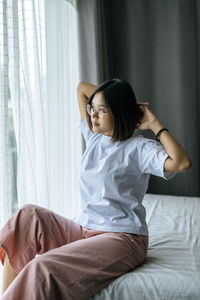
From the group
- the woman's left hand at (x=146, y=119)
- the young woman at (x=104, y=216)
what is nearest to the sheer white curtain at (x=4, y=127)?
the young woman at (x=104, y=216)

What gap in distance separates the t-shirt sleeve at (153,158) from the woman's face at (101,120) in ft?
0.47

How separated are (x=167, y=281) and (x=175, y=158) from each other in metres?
0.41

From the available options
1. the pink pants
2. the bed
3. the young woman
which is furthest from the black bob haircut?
the bed

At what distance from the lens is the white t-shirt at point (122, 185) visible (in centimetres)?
132

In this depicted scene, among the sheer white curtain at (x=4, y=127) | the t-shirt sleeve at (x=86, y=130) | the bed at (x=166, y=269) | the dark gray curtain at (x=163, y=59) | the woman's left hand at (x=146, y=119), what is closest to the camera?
the bed at (x=166, y=269)

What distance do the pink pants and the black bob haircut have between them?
1.28 feet

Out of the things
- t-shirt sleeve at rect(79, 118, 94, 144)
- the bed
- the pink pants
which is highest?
t-shirt sleeve at rect(79, 118, 94, 144)

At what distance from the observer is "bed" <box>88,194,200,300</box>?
1.15 meters

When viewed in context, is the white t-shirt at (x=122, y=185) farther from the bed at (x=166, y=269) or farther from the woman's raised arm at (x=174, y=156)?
the bed at (x=166, y=269)

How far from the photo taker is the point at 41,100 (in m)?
1.86

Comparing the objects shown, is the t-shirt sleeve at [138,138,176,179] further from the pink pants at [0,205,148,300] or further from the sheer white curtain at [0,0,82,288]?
the sheer white curtain at [0,0,82,288]

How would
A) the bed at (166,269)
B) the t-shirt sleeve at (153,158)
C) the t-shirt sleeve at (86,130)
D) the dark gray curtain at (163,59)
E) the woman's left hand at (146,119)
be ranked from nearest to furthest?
the bed at (166,269) < the t-shirt sleeve at (153,158) < the woman's left hand at (146,119) < the t-shirt sleeve at (86,130) < the dark gray curtain at (163,59)

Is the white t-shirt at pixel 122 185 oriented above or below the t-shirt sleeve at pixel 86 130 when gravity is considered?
below

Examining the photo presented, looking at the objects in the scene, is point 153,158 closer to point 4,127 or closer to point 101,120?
point 101,120
